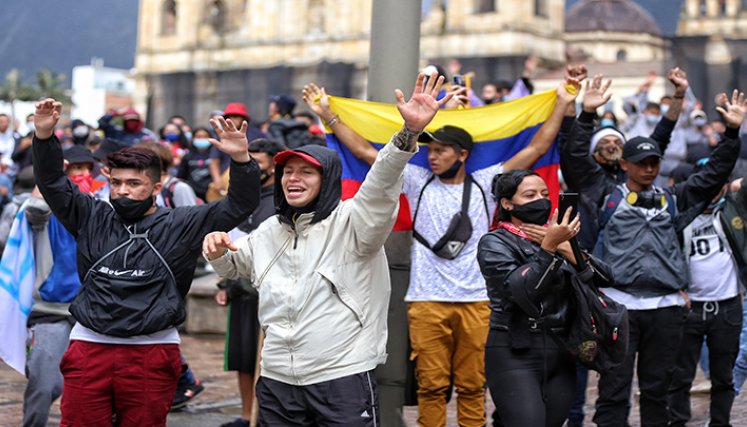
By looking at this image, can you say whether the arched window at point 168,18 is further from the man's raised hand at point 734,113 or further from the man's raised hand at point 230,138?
the man's raised hand at point 230,138

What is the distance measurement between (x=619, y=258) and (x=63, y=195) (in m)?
3.20

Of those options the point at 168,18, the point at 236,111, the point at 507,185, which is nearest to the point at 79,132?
the point at 236,111

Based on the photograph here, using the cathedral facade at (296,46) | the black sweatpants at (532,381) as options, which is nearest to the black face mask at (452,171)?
the black sweatpants at (532,381)

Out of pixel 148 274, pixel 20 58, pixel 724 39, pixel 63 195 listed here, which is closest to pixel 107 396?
pixel 148 274

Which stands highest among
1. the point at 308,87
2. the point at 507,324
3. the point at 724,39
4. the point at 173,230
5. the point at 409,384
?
the point at 724,39

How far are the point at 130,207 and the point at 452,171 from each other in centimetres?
224

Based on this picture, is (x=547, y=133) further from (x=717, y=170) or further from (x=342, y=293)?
(x=342, y=293)

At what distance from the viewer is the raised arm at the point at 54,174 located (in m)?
5.58

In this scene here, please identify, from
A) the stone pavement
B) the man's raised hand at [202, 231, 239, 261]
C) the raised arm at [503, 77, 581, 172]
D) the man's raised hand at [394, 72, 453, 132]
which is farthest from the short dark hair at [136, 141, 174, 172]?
the man's raised hand at [394, 72, 453, 132]

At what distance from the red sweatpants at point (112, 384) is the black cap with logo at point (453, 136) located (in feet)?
7.57

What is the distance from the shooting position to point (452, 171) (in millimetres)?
7289

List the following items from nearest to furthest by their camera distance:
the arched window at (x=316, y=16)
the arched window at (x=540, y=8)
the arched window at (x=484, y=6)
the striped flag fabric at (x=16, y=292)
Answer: the striped flag fabric at (x=16, y=292)
the arched window at (x=484, y=6)
the arched window at (x=540, y=8)
the arched window at (x=316, y=16)

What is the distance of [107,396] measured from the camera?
5656 millimetres

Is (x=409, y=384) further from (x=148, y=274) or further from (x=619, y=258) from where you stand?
(x=148, y=274)
